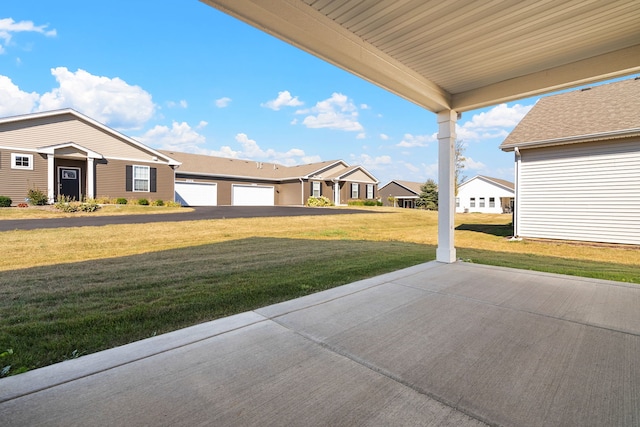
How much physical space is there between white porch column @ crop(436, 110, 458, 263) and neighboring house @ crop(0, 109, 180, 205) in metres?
17.6

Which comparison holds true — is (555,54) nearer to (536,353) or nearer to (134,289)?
(536,353)

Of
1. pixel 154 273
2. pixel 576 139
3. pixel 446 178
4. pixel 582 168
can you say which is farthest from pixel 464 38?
pixel 582 168

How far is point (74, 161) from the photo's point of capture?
651 inches

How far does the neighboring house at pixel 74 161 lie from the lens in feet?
47.8

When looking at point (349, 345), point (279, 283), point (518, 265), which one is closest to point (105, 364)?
point (349, 345)

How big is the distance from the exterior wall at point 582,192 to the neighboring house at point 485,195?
2657 cm

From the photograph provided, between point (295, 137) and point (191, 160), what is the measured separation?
9.10 metres

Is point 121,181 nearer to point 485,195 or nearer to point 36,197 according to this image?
point 36,197

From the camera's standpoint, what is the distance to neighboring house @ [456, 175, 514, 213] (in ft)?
114

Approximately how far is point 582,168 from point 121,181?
2080 cm

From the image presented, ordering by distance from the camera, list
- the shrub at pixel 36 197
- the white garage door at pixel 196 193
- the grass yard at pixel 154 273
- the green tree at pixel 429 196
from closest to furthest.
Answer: the grass yard at pixel 154 273, the shrub at pixel 36 197, the white garage door at pixel 196 193, the green tree at pixel 429 196

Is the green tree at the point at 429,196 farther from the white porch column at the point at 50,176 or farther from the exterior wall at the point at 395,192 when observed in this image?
the white porch column at the point at 50,176

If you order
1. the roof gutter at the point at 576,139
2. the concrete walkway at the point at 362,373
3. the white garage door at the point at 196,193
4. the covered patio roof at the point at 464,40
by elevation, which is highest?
the roof gutter at the point at 576,139

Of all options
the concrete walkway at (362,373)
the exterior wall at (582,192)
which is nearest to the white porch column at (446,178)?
the concrete walkway at (362,373)
